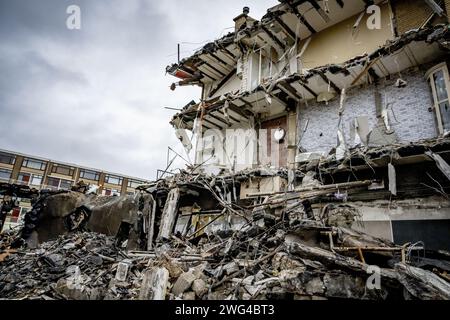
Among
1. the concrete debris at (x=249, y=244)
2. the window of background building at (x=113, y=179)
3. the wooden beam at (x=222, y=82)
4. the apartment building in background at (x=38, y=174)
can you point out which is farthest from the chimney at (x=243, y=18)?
the window of background building at (x=113, y=179)

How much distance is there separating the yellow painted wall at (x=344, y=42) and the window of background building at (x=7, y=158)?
47.7 meters

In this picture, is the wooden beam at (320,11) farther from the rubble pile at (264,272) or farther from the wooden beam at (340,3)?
the rubble pile at (264,272)

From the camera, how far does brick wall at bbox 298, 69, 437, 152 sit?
8266mm

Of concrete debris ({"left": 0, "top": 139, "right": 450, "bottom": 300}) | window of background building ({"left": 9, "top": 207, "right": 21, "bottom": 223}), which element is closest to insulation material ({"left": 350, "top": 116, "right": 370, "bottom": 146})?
concrete debris ({"left": 0, "top": 139, "right": 450, "bottom": 300})

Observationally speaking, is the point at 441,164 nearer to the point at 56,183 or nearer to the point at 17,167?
the point at 56,183

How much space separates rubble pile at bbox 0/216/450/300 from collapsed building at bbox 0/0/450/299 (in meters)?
0.03

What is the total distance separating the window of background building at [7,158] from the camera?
4009 cm

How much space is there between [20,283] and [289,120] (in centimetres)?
1089

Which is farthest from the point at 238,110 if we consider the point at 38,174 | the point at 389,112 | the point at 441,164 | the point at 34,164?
the point at 34,164

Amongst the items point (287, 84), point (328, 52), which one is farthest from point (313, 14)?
point (287, 84)

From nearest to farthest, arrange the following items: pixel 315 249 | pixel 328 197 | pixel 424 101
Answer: pixel 315 249 → pixel 328 197 → pixel 424 101

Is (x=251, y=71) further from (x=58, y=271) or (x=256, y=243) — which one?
(x=58, y=271)

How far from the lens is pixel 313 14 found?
10.9 m

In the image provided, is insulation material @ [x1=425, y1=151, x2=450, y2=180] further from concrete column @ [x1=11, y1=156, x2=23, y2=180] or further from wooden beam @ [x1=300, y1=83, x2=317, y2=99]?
concrete column @ [x1=11, y1=156, x2=23, y2=180]
